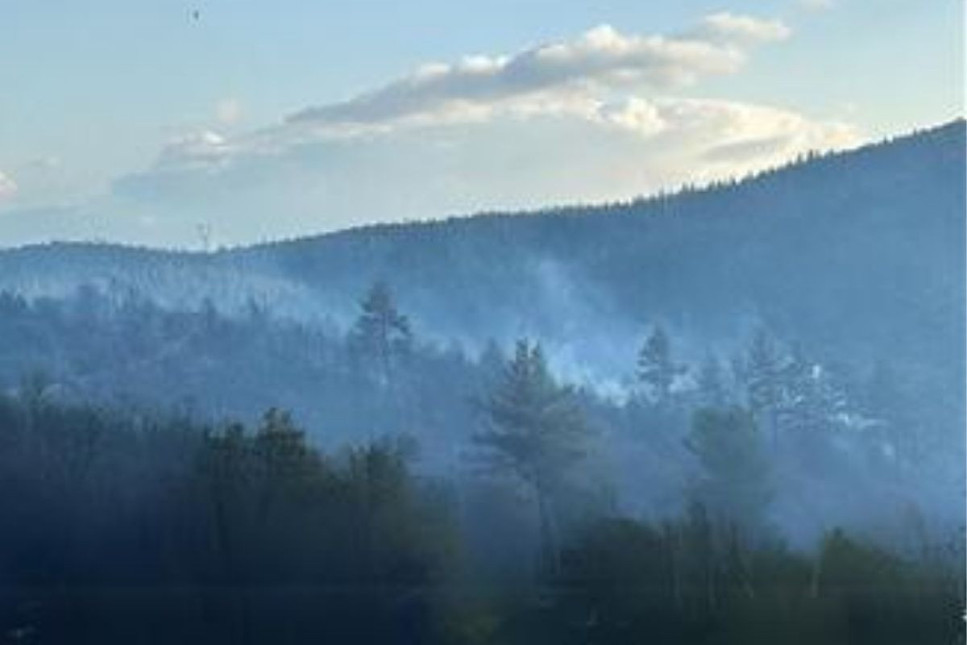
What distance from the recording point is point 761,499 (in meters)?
103

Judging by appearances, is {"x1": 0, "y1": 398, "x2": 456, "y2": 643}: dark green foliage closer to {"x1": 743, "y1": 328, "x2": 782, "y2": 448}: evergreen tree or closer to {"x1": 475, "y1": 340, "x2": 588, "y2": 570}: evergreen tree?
{"x1": 475, "y1": 340, "x2": 588, "y2": 570}: evergreen tree

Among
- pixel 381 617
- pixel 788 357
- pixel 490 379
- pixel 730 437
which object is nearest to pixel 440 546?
pixel 381 617

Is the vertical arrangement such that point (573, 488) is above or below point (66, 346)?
below

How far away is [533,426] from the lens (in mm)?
110562

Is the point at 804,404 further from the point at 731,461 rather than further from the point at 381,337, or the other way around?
the point at 731,461

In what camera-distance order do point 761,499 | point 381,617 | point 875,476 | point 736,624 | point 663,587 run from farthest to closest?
1. point 875,476
2. point 761,499
3. point 381,617
4. point 663,587
5. point 736,624

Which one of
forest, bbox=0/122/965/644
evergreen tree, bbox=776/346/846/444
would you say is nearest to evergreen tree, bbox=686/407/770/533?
forest, bbox=0/122/965/644

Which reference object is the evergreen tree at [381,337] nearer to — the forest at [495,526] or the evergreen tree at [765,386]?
A: the forest at [495,526]

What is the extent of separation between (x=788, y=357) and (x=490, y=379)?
37503 mm

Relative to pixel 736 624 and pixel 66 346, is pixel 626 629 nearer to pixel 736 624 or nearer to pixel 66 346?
pixel 736 624

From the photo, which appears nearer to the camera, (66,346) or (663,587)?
(663,587)

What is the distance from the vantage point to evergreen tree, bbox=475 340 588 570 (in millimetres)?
108938

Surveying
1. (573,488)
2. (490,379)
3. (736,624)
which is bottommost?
(736,624)

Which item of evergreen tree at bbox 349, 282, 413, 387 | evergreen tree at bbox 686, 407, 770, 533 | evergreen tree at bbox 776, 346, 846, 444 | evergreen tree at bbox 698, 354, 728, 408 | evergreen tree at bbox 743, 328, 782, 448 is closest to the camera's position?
evergreen tree at bbox 686, 407, 770, 533
